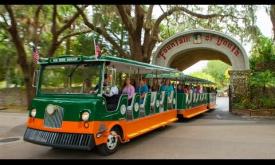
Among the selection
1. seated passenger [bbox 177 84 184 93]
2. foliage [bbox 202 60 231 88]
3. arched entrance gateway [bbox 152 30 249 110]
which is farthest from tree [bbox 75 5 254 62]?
foliage [bbox 202 60 231 88]

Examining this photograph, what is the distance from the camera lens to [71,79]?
10719 mm

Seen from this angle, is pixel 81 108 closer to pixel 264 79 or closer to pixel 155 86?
pixel 155 86

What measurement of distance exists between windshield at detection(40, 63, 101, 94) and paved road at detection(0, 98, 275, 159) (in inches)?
65.6

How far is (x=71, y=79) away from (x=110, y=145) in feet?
7.04

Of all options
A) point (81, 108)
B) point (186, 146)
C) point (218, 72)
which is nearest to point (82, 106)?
point (81, 108)

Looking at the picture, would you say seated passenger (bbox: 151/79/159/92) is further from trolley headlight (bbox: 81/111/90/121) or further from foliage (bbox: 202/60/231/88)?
foliage (bbox: 202/60/231/88)

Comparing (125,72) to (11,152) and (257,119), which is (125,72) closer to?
(11,152)

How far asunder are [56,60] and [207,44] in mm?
14680

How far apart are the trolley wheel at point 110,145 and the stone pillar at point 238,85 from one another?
14085 millimetres

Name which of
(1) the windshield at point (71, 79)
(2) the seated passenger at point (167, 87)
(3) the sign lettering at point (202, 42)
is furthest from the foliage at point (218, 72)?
(1) the windshield at point (71, 79)

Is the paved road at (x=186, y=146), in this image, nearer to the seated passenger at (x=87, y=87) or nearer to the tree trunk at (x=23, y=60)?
the seated passenger at (x=87, y=87)

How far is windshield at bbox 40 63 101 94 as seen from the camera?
10.3m

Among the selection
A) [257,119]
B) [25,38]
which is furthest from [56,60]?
[25,38]
